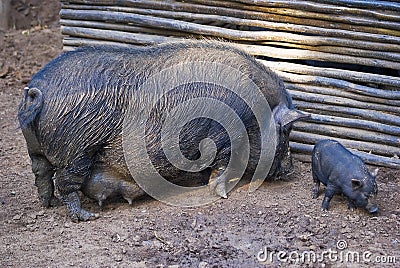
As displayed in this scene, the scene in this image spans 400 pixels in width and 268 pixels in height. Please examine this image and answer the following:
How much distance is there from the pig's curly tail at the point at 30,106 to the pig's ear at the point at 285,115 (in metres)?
1.88

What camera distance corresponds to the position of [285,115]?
544cm

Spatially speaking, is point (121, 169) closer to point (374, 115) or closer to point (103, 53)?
point (103, 53)

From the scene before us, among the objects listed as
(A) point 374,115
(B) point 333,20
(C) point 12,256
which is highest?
(B) point 333,20

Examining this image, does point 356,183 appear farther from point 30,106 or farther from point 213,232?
point 30,106

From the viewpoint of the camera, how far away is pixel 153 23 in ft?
21.1

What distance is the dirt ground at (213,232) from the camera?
14.3 feet

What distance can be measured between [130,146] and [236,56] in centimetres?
117

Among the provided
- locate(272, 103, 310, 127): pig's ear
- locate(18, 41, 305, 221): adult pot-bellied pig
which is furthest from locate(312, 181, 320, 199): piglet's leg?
locate(272, 103, 310, 127): pig's ear

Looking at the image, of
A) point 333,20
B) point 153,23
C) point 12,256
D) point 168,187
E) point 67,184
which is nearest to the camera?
point 12,256

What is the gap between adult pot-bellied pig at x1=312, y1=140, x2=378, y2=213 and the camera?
193 inches

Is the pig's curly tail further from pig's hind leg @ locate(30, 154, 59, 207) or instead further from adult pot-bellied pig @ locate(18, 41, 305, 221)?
pig's hind leg @ locate(30, 154, 59, 207)

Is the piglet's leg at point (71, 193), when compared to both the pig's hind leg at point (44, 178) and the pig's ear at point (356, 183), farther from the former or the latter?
the pig's ear at point (356, 183)

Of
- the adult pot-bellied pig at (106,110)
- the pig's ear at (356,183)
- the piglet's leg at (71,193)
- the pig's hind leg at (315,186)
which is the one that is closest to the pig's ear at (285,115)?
the adult pot-bellied pig at (106,110)

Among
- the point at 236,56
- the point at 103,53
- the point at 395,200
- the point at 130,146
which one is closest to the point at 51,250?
the point at 130,146
